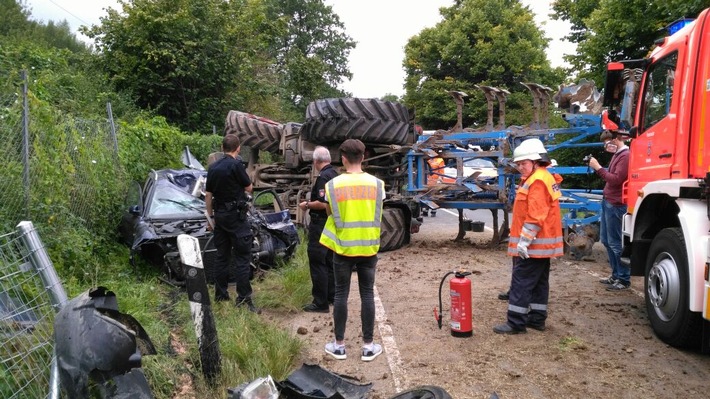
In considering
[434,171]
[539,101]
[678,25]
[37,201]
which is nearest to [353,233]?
[37,201]

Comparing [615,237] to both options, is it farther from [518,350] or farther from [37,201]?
[37,201]

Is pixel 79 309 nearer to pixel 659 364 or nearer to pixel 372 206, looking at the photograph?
pixel 372 206

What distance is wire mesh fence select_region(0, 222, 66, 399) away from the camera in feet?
8.57

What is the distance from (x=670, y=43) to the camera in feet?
16.1

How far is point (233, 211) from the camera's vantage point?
5.38 metres

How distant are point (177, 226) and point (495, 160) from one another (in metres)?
5.02

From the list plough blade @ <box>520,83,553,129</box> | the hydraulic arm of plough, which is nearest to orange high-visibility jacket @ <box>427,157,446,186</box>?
the hydraulic arm of plough

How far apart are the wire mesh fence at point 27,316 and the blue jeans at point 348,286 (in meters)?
1.98

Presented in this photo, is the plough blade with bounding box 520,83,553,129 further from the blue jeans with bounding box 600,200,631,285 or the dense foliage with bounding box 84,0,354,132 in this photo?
the dense foliage with bounding box 84,0,354,132

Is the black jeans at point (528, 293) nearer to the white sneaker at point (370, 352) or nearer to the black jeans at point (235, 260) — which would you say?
the white sneaker at point (370, 352)

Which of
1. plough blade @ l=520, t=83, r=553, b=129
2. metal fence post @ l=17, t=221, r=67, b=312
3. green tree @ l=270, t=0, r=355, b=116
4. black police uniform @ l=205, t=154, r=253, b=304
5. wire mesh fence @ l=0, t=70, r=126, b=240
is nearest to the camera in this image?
metal fence post @ l=17, t=221, r=67, b=312

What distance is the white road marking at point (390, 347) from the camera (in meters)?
3.85

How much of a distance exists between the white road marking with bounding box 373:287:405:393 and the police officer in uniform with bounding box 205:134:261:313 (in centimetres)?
125

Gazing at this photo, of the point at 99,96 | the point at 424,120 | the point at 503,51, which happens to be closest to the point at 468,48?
the point at 503,51
